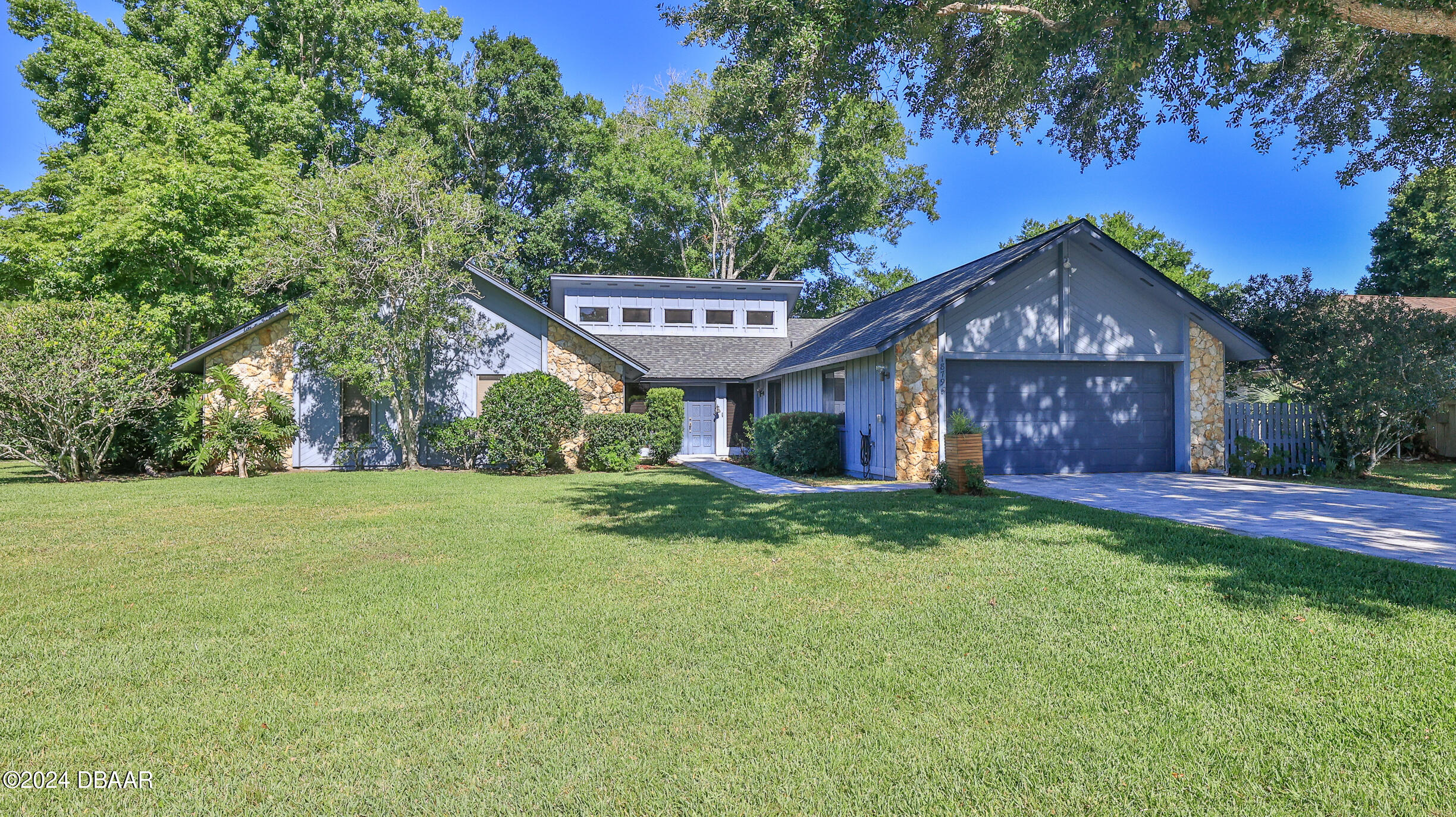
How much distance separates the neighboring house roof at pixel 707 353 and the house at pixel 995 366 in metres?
2.42

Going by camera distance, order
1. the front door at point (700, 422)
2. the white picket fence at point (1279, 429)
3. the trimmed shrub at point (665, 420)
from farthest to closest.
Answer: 1. the front door at point (700, 422)
2. the trimmed shrub at point (665, 420)
3. the white picket fence at point (1279, 429)

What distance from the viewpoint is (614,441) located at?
1605cm

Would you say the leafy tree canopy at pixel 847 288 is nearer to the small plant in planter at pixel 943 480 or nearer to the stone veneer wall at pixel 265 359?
the stone veneer wall at pixel 265 359

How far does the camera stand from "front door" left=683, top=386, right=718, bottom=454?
66.7ft

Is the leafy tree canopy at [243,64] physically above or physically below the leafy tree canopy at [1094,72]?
above

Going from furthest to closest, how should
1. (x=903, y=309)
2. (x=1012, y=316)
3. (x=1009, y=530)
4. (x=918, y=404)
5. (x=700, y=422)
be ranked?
(x=700, y=422), (x=903, y=309), (x=1012, y=316), (x=918, y=404), (x=1009, y=530)

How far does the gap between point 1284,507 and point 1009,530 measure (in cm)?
430

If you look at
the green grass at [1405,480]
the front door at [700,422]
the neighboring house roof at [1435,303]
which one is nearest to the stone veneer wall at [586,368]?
the front door at [700,422]

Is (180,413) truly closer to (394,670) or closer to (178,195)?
(178,195)

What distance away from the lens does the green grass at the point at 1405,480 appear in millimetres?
10789

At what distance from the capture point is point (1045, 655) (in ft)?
12.2

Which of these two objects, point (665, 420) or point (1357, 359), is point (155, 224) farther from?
point (1357, 359)

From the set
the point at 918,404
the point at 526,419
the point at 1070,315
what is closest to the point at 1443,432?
the point at 1070,315

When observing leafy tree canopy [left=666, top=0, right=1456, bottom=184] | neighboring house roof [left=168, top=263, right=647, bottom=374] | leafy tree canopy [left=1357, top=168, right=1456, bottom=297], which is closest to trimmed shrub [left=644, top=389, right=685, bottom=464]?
neighboring house roof [left=168, top=263, right=647, bottom=374]
